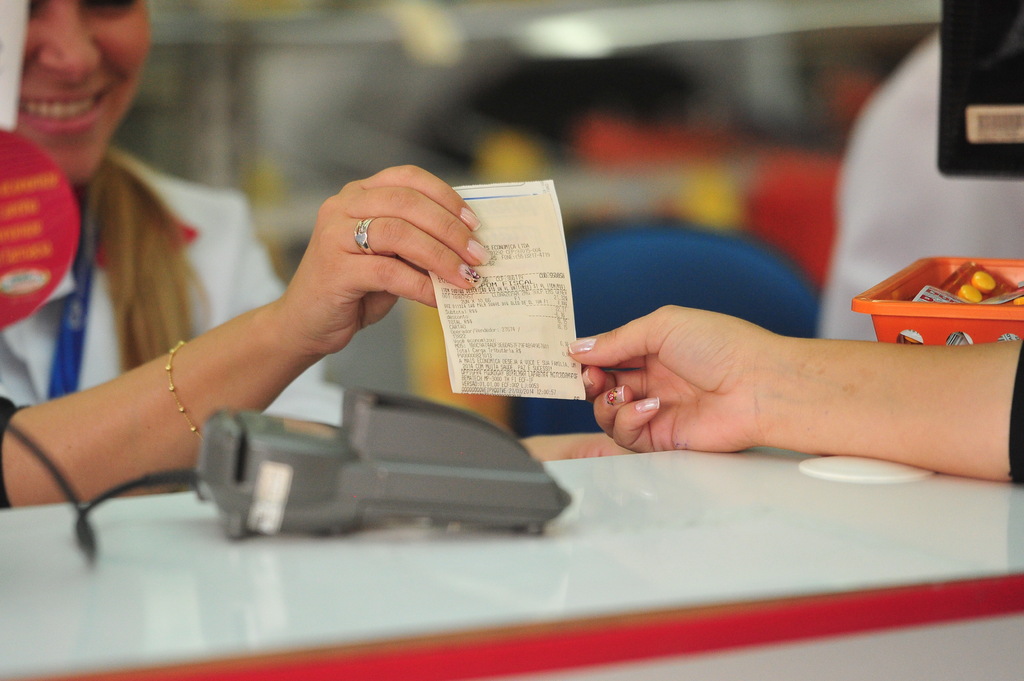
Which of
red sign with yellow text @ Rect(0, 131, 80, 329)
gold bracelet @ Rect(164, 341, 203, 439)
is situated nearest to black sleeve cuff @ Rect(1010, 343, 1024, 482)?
gold bracelet @ Rect(164, 341, 203, 439)

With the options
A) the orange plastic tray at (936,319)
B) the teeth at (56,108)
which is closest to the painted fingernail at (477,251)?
the orange plastic tray at (936,319)

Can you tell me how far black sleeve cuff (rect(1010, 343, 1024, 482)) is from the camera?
72 centimetres

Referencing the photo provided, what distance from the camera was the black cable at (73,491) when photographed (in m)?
0.58

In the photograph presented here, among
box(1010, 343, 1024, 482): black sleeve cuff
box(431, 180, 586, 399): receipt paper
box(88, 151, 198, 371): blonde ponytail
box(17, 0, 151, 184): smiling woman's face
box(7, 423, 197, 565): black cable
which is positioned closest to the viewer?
box(7, 423, 197, 565): black cable

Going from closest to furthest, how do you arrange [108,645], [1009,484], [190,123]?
1. [108,645]
2. [1009,484]
3. [190,123]

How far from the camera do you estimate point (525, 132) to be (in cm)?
288

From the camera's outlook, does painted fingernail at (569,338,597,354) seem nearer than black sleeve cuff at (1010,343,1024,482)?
No

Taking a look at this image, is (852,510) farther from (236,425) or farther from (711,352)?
(236,425)

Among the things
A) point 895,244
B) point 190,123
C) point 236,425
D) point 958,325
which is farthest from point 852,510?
point 190,123

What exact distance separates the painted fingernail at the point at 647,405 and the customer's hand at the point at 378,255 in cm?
20

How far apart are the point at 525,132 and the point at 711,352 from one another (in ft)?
6.99

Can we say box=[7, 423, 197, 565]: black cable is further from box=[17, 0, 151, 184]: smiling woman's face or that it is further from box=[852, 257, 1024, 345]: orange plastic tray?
box=[17, 0, 151, 184]: smiling woman's face

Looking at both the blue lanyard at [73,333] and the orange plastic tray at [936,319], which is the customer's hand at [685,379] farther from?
the blue lanyard at [73,333]

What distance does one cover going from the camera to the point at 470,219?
2.79ft
